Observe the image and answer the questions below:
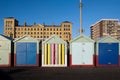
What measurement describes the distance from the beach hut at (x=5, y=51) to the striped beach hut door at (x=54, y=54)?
13.1 feet

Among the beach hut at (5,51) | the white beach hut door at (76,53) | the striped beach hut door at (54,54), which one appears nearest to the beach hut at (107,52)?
the white beach hut door at (76,53)

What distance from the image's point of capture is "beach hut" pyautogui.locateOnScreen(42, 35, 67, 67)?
86.6ft

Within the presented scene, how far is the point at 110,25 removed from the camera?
175250 mm

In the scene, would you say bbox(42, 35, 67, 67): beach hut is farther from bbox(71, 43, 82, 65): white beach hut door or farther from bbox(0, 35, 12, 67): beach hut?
bbox(0, 35, 12, 67): beach hut

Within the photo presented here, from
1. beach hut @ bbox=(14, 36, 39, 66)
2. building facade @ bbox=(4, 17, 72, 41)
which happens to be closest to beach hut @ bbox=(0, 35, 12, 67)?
beach hut @ bbox=(14, 36, 39, 66)

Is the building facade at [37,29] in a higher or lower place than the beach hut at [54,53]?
higher

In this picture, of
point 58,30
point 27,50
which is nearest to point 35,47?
point 27,50

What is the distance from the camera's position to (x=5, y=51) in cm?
2677

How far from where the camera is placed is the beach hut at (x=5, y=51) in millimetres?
26594

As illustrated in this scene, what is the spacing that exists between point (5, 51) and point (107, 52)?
→ 11.3 metres

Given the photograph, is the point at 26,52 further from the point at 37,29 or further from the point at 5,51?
the point at 37,29

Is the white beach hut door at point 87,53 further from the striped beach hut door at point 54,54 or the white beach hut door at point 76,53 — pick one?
the striped beach hut door at point 54,54

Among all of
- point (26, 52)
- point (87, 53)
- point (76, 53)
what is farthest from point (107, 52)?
point (26, 52)

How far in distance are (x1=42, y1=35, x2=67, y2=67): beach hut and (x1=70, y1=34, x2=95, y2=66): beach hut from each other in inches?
34.7
